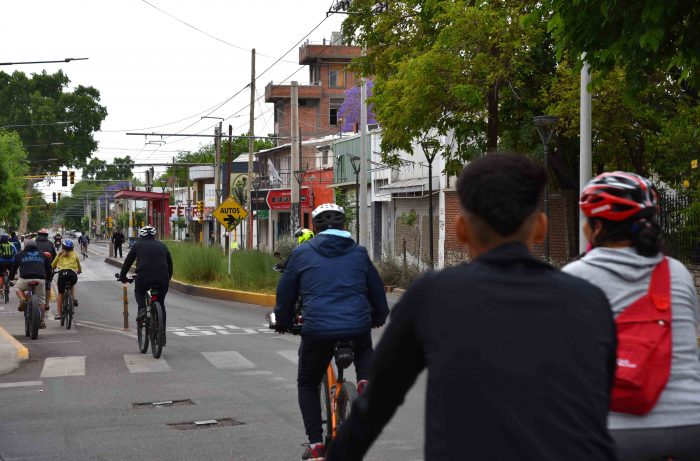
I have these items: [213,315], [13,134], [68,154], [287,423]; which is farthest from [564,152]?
[68,154]

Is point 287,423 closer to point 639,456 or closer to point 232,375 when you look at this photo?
point 232,375

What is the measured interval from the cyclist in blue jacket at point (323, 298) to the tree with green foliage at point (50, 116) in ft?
272

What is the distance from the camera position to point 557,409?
2.40 metres

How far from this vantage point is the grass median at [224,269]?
28000 mm

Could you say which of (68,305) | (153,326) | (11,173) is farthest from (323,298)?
(11,173)

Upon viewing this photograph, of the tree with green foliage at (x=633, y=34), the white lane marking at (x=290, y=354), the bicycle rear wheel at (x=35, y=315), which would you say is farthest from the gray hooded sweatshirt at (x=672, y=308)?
the bicycle rear wheel at (x=35, y=315)

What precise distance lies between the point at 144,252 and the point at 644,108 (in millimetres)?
11156

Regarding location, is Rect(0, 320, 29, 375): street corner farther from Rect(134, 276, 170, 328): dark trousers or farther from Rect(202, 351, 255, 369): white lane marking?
Rect(202, 351, 255, 369): white lane marking

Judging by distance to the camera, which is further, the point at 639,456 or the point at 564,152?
the point at 564,152

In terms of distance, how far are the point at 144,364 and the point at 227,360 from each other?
108cm

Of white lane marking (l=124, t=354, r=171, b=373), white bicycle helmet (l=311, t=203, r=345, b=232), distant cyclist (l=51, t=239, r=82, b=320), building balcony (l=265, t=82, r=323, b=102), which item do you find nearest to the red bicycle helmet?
white bicycle helmet (l=311, t=203, r=345, b=232)

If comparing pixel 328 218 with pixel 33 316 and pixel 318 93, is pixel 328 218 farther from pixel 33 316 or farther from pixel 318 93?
pixel 318 93

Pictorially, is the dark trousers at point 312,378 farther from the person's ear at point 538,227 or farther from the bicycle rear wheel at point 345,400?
the person's ear at point 538,227

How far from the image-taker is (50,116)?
86.0 meters
